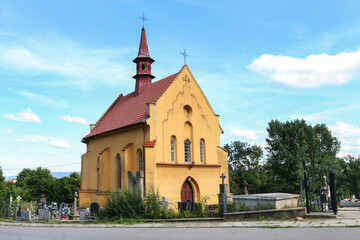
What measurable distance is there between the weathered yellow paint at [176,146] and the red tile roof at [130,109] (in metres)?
0.75

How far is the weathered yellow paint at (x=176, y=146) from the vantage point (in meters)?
23.6

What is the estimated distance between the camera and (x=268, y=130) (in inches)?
1774

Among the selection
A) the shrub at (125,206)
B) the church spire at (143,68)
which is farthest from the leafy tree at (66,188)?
the shrub at (125,206)

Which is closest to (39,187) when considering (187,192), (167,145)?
(187,192)

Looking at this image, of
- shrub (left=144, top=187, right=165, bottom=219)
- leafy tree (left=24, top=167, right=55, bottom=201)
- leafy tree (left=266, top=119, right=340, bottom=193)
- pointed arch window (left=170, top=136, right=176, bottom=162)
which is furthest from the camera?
leafy tree (left=24, top=167, right=55, bottom=201)

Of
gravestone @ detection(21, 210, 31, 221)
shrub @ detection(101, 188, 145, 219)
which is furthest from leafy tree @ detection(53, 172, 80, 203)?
shrub @ detection(101, 188, 145, 219)

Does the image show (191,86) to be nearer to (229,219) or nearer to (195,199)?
(195,199)

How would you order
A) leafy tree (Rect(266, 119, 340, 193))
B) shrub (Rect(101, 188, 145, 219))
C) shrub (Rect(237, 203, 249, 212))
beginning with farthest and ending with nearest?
leafy tree (Rect(266, 119, 340, 193)) → shrub (Rect(101, 188, 145, 219)) → shrub (Rect(237, 203, 249, 212))

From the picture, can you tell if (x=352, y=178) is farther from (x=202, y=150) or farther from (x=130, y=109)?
(x=130, y=109)

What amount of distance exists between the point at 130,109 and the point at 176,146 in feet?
21.8

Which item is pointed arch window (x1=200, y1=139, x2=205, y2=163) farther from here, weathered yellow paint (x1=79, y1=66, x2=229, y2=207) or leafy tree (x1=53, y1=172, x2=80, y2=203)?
leafy tree (x1=53, y1=172, x2=80, y2=203)

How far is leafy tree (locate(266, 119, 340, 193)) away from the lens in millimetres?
40562

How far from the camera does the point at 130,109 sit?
28.9m

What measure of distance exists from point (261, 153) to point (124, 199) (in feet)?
168
